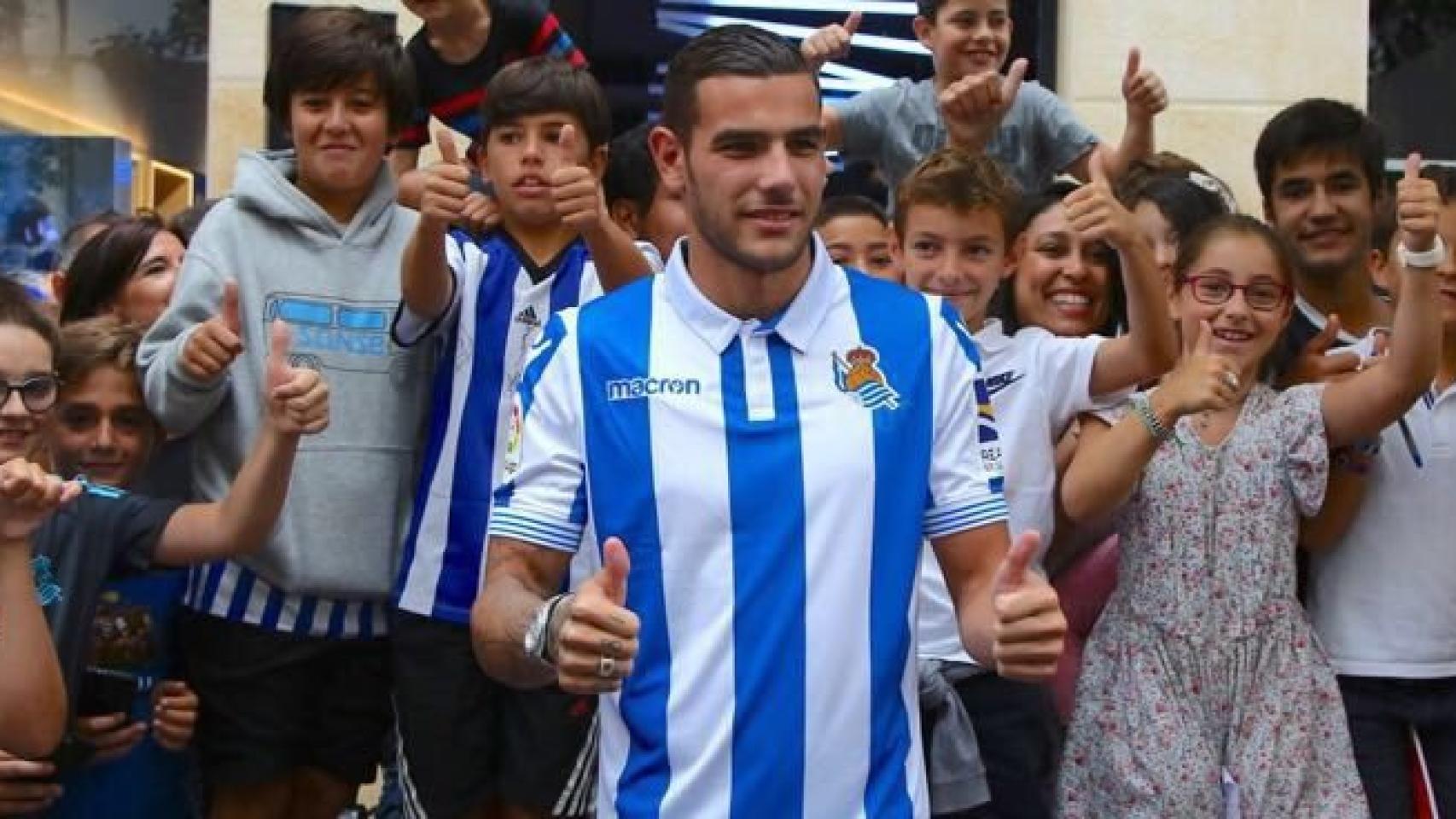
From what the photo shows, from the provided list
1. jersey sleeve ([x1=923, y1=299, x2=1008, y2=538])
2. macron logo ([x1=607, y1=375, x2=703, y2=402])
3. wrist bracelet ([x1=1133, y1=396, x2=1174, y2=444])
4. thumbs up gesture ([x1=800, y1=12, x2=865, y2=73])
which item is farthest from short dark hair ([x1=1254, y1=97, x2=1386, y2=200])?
macron logo ([x1=607, y1=375, x2=703, y2=402])

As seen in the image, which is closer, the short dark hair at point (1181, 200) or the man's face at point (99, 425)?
the man's face at point (99, 425)

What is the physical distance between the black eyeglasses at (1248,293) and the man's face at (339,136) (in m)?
1.91

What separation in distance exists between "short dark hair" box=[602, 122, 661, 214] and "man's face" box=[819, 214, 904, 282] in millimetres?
524

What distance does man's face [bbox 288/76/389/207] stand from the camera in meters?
4.43

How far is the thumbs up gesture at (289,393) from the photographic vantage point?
385 centimetres

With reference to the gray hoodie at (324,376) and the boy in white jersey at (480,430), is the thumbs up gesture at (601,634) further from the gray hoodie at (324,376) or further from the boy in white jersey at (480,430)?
the gray hoodie at (324,376)

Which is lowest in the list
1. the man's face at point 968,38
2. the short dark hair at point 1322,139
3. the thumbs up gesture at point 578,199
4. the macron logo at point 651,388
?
the macron logo at point 651,388

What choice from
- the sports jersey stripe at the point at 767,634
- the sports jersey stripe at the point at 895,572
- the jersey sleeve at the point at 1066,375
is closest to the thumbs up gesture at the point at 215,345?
the sports jersey stripe at the point at 767,634

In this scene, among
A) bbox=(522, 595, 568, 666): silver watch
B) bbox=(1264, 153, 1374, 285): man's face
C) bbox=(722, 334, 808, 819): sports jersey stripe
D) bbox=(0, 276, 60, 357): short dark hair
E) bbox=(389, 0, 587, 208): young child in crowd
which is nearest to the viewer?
bbox=(522, 595, 568, 666): silver watch

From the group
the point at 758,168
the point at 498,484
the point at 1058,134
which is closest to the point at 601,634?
the point at 758,168

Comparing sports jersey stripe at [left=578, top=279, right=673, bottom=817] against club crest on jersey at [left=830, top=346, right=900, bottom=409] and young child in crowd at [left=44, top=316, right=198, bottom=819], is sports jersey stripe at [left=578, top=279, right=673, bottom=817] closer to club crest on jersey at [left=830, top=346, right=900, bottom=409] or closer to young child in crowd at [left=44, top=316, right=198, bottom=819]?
club crest on jersey at [left=830, top=346, right=900, bottom=409]

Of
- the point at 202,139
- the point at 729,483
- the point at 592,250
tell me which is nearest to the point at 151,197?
the point at 202,139

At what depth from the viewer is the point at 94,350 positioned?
4.46 m

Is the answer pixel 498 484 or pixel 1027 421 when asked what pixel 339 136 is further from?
pixel 1027 421
